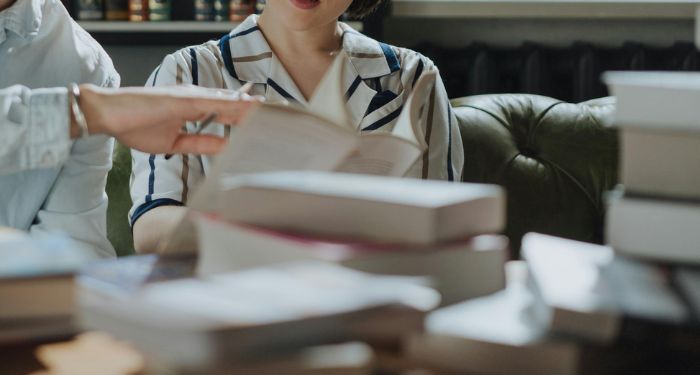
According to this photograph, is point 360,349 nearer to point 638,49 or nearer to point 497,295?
point 497,295

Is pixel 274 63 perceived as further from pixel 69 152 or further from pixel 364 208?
pixel 364 208

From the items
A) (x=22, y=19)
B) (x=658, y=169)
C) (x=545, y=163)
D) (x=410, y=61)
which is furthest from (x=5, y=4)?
(x=545, y=163)

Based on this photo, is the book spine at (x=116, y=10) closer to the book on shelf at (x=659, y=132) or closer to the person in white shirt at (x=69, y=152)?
the person in white shirt at (x=69, y=152)

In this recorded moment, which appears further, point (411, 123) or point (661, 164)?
point (411, 123)

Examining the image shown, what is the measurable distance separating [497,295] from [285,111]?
0.76 feet

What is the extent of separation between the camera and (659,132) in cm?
82

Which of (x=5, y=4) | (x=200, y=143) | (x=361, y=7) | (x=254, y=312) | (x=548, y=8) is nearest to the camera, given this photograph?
(x=254, y=312)

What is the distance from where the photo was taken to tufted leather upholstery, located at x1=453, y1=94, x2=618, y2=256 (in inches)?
82.8

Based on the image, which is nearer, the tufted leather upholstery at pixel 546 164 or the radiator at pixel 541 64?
the tufted leather upholstery at pixel 546 164

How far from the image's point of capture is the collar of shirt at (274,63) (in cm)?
173

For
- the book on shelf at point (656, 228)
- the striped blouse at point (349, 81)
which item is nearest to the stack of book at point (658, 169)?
the book on shelf at point (656, 228)

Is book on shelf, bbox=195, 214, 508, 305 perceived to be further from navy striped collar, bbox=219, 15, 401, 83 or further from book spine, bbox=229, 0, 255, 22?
book spine, bbox=229, 0, 255, 22

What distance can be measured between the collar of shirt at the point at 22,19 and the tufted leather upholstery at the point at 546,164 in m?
0.91

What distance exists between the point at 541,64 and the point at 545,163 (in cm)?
137
